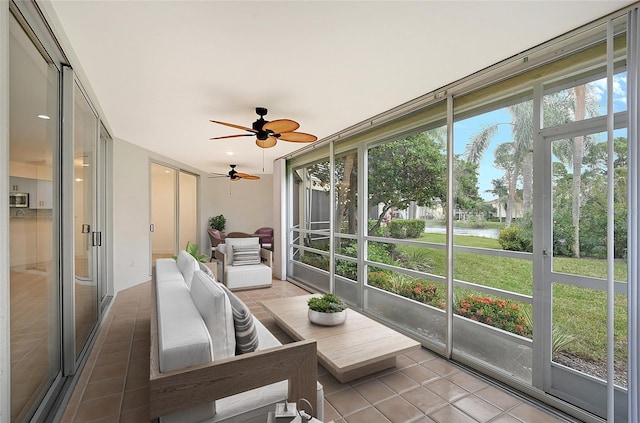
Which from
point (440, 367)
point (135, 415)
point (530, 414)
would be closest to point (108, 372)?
point (135, 415)

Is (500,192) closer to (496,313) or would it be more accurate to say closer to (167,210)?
(496,313)

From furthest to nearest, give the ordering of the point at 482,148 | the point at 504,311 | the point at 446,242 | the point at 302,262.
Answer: the point at 302,262 < the point at 446,242 < the point at 482,148 < the point at 504,311

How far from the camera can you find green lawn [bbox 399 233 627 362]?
5.74 ft

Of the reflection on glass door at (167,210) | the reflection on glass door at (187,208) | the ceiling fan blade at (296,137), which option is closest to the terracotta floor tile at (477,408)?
the ceiling fan blade at (296,137)

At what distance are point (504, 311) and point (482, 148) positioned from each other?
137 cm

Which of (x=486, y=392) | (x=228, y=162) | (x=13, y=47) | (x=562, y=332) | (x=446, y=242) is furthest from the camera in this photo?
(x=228, y=162)

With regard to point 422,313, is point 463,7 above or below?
above

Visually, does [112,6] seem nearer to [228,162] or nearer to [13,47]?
[13,47]

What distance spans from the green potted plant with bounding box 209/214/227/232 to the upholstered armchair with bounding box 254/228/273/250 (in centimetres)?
95

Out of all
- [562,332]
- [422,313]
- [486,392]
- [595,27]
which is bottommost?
[486,392]

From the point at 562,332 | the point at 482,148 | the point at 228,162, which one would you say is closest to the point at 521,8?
the point at 482,148

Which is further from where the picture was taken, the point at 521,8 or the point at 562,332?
the point at 562,332

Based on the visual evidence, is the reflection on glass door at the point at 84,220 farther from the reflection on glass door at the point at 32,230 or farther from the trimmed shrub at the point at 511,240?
the trimmed shrub at the point at 511,240

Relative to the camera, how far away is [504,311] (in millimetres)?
2410
